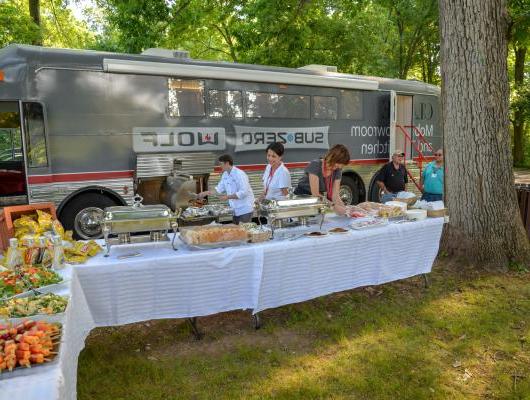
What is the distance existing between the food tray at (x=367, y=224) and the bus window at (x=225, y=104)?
13.4ft

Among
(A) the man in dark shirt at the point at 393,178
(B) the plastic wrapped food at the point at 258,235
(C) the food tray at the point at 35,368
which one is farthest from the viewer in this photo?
(A) the man in dark shirt at the point at 393,178

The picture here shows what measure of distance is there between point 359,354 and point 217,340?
1.23m

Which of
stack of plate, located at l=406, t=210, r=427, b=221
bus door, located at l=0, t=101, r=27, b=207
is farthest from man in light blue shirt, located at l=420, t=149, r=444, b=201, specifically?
bus door, located at l=0, t=101, r=27, b=207

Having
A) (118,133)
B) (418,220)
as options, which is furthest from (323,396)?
(118,133)

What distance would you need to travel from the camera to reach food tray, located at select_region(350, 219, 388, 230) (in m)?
4.60

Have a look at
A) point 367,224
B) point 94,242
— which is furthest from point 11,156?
point 367,224

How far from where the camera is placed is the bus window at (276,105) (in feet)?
27.4

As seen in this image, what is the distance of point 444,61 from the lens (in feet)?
19.2

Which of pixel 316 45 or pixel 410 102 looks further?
pixel 316 45

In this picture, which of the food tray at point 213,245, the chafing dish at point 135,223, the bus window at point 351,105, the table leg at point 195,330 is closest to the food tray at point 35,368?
the chafing dish at point 135,223

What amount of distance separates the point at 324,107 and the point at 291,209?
5.49 m

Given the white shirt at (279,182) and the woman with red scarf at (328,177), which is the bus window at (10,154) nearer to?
the white shirt at (279,182)

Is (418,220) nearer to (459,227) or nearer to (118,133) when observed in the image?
(459,227)

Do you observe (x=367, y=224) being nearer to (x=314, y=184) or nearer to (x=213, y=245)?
(x=314, y=184)
